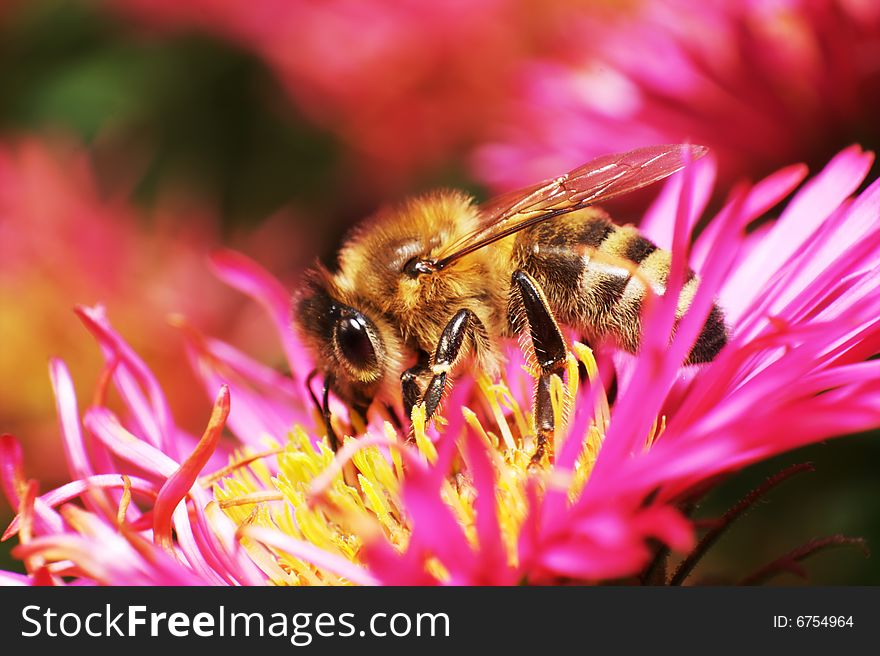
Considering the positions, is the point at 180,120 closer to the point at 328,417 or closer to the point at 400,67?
the point at 400,67

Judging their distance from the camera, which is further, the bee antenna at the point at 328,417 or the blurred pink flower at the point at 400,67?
the blurred pink flower at the point at 400,67

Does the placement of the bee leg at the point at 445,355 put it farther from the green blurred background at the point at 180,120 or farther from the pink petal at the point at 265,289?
the green blurred background at the point at 180,120

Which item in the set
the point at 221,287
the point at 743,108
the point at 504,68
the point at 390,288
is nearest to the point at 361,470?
the point at 390,288

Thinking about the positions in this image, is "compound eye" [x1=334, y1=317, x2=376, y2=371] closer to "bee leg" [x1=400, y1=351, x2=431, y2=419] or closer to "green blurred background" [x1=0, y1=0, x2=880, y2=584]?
"bee leg" [x1=400, y1=351, x2=431, y2=419]

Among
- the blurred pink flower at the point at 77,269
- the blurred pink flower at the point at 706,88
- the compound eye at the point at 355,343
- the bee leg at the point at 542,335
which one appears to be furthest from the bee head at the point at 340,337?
the blurred pink flower at the point at 77,269

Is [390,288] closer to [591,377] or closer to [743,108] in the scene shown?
[591,377]

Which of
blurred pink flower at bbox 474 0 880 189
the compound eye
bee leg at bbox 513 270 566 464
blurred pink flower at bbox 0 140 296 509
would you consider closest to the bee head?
the compound eye

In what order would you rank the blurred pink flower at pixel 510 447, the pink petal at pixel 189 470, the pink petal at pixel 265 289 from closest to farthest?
the blurred pink flower at pixel 510 447 < the pink petal at pixel 189 470 < the pink petal at pixel 265 289
